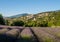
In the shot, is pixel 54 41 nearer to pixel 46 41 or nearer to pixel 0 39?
pixel 46 41

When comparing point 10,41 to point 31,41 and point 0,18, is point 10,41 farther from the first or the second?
point 0,18

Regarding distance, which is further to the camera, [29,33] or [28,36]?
[29,33]

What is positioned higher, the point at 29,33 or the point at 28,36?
the point at 28,36

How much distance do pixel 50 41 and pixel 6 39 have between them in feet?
1.96

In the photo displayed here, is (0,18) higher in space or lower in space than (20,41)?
lower

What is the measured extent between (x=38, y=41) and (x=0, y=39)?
1.72 ft

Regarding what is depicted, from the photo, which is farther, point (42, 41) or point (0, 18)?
point (0, 18)

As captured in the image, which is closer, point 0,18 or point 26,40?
point 26,40

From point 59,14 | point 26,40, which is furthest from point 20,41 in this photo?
point 59,14

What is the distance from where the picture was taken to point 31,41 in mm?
3053

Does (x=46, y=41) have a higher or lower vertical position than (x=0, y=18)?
higher

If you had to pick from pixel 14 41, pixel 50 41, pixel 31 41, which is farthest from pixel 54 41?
pixel 14 41

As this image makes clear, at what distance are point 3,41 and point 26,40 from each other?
31 centimetres

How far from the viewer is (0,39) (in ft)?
9.87
